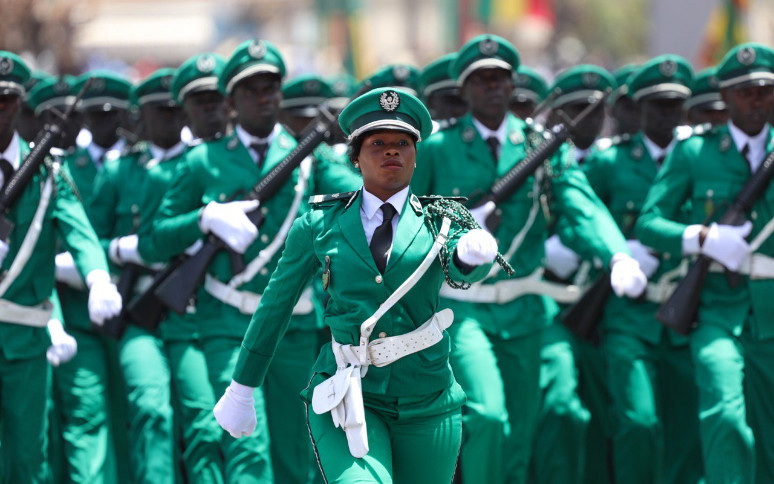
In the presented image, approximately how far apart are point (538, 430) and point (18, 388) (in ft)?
9.71

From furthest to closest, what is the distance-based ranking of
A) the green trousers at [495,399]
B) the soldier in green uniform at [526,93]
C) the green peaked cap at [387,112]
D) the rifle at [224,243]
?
the soldier in green uniform at [526,93] < the rifle at [224,243] < the green trousers at [495,399] < the green peaked cap at [387,112]

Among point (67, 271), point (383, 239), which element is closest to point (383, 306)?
point (383, 239)

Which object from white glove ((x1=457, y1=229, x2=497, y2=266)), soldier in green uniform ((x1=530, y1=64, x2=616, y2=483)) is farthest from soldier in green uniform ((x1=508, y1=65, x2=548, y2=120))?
white glove ((x1=457, y1=229, x2=497, y2=266))

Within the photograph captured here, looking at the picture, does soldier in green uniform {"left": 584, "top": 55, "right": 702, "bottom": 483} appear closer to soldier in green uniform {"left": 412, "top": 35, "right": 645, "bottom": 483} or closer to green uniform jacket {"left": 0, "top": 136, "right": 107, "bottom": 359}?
soldier in green uniform {"left": 412, "top": 35, "right": 645, "bottom": 483}

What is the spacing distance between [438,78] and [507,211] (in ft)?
7.81

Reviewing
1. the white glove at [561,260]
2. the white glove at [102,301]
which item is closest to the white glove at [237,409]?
the white glove at [102,301]

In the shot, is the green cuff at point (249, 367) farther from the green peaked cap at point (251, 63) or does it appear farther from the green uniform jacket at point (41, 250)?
the green peaked cap at point (251, 63)

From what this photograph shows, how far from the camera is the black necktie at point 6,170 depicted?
25.9 ft

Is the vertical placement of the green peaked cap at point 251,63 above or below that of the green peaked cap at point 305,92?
below

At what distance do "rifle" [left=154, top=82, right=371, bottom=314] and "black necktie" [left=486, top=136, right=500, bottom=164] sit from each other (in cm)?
88

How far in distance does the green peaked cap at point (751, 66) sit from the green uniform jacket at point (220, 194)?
82.5 inches

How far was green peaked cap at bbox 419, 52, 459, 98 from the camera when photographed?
1041 centimetres

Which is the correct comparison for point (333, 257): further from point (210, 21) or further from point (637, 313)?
point (210, 21)

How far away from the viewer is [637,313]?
884cm
